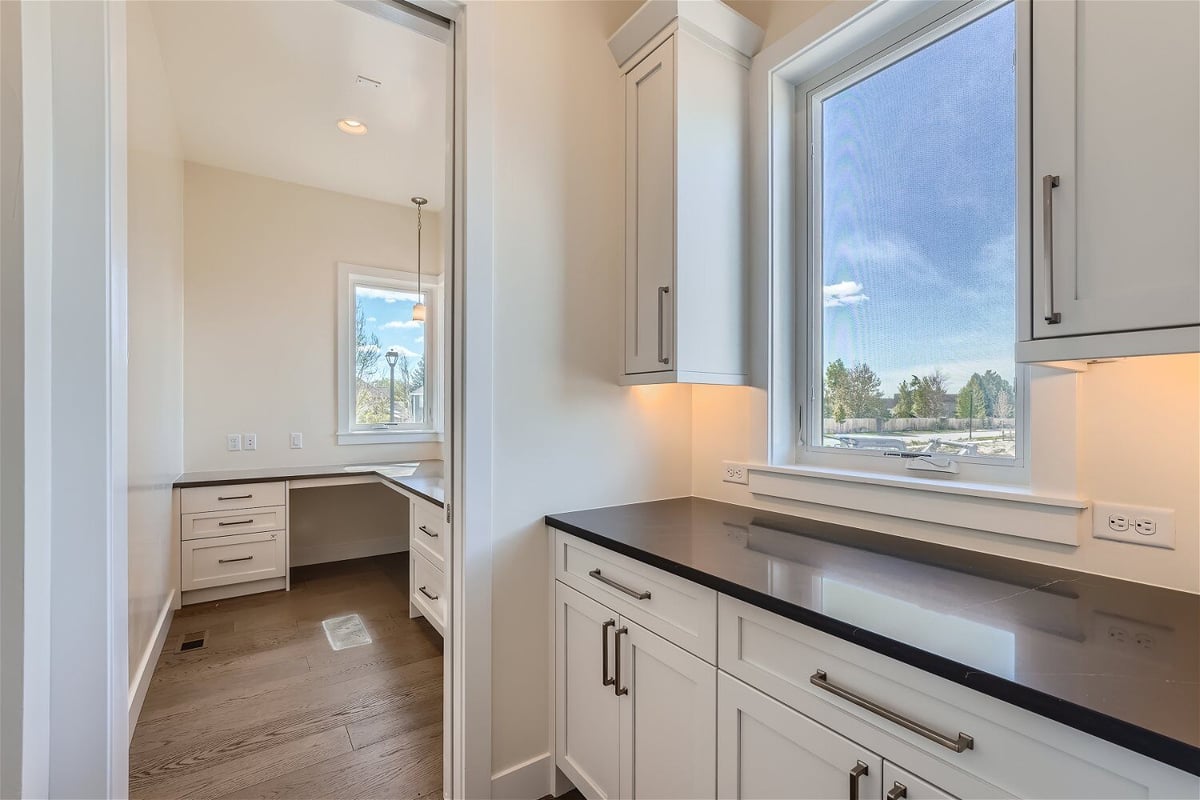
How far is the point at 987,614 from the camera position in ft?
3.02

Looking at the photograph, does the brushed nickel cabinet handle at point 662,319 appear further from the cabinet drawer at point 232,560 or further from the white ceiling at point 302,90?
the cabinet drawer at point 232,560

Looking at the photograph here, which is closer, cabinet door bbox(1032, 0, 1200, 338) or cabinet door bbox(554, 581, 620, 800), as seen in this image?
cabinet door bbox(1032, 0, 1200, 338)

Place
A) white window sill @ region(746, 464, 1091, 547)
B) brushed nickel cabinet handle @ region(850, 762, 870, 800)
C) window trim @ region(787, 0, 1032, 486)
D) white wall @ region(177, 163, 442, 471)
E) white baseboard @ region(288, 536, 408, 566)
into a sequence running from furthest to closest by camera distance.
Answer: white baseboard @ region(288, 536, 408, 566)
white wall @ region(177, 163, 442, 471)
window trim @ region(787, 0, 1032, 486)
white window sill @ region(746, 464, 1091, 547)
brushed nickel cabinet handle @ region(850, 762, 870, 800)

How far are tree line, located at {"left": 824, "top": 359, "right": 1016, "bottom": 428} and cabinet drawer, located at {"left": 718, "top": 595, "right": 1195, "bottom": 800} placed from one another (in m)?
0.85

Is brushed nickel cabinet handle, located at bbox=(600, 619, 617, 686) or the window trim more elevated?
the window trim

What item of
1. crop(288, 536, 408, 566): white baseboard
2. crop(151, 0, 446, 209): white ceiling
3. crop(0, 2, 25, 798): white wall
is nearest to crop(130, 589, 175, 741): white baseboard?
crop(288, 536, 408, 566): white baseboard

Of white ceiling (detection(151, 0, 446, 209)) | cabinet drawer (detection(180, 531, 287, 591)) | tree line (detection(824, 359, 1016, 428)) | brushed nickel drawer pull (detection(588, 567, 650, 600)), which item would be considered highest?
white ceiling (detection(151, 0, 446, 209))

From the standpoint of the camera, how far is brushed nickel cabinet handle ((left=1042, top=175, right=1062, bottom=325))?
0.97 metres

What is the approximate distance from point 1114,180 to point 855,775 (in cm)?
111

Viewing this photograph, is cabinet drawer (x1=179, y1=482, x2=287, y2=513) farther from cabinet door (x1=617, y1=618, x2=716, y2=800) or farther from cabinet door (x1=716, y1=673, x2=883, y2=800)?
cabinet door (x1=716, y1=673, x2=883, y2=800)

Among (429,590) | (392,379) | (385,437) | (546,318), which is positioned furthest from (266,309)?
(546,318)

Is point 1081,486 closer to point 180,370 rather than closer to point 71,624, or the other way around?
point 71,624

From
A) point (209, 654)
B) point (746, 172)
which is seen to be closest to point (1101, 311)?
point (746, 172)

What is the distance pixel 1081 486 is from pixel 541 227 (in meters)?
1.56
